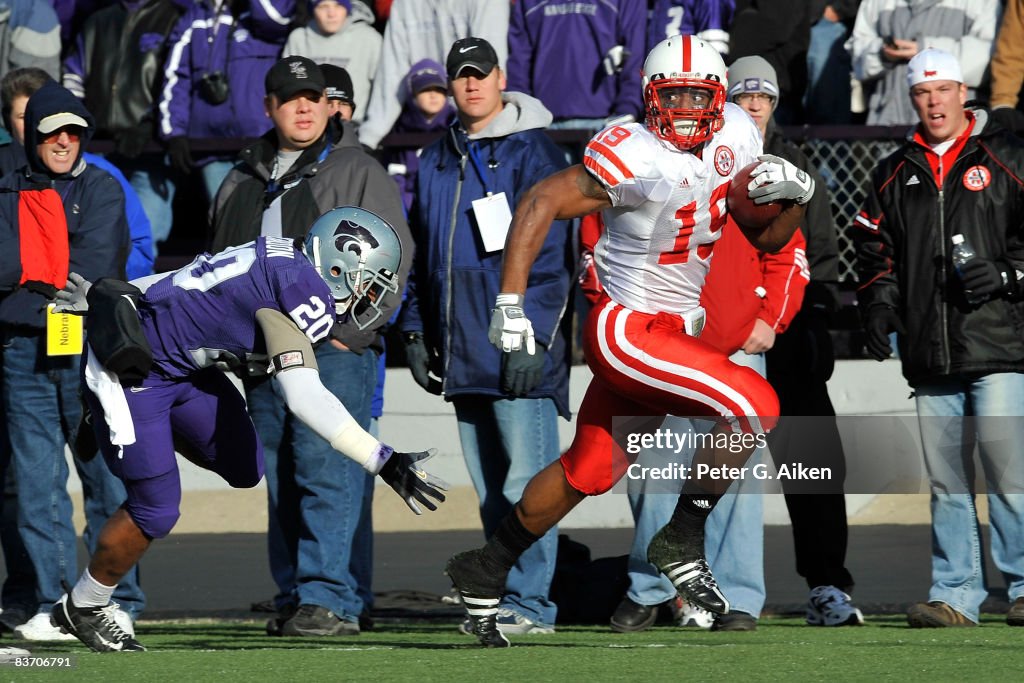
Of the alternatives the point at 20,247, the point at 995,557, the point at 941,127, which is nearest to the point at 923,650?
the point at 995,557

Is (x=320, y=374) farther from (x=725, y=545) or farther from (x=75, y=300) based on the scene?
(x=725, y=545)

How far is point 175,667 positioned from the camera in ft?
21.1

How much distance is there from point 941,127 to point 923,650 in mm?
2788

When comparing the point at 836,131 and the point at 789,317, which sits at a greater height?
the point at 836,131

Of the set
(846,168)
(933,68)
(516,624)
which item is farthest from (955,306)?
(846,168)

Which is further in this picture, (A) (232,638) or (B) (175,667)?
(A) (232,638)

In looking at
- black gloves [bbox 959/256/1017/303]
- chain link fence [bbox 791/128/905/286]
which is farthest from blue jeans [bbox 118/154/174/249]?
A: black gloves [bbox 959/256/1017/303]

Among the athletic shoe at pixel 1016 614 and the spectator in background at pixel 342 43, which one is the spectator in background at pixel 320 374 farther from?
the athletic shoe at pixel 1016 614

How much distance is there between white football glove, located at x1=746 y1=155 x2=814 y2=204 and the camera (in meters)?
6.89

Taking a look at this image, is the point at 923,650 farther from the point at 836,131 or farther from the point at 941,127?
the point at 836,131

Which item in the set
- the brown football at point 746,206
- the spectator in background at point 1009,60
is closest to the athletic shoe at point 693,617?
the brown football at point 746,206

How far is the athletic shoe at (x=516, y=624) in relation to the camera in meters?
8.07

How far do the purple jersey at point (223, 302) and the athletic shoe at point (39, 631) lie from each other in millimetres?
1893

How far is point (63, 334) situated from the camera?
8.41m
